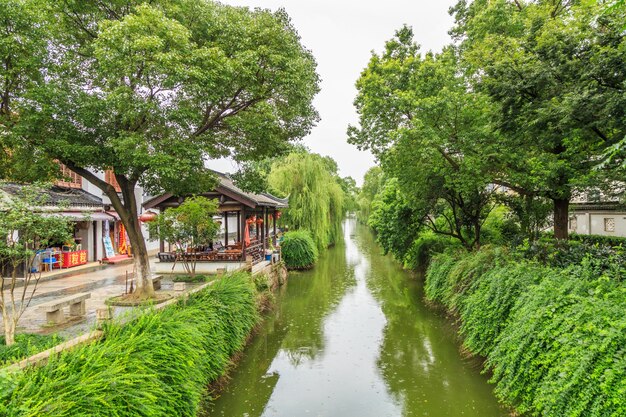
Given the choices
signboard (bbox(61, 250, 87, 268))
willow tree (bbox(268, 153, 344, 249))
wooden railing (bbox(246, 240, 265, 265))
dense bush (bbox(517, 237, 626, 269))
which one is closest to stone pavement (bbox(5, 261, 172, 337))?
signboard (bbox(61, 250, 87, 268))

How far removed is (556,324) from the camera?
5.40 meters

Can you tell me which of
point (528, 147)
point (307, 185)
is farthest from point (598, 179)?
point (307, 185)

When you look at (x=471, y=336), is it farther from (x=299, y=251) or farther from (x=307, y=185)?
(x=307, y=185)

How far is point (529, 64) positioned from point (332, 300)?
9.99 m

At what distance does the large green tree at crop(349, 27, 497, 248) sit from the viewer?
11.2 meters

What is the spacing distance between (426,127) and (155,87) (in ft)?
24.7

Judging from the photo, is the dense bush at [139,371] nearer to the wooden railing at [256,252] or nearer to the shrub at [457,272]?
the shrub at [457,272]

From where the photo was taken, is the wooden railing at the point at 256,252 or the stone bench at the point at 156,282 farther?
the wooden railing at the point at 256,252

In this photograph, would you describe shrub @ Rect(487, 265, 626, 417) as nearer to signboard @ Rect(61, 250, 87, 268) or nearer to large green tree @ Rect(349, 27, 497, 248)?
large green tree @ Rect(349, 27, 497, 248)

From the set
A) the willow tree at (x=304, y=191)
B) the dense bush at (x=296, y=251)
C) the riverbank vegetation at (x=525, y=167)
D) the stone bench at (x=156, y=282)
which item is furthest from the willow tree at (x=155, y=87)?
the willow tree at (x=304, y=191)

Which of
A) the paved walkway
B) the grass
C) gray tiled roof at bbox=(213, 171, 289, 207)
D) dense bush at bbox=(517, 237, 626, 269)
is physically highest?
gray tiled roof at bbox=(213, 171, 289, 207)

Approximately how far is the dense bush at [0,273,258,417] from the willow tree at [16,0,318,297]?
9.83ft

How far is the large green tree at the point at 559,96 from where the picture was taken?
7324 mm

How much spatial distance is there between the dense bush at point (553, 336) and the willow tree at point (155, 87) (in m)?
6.47
